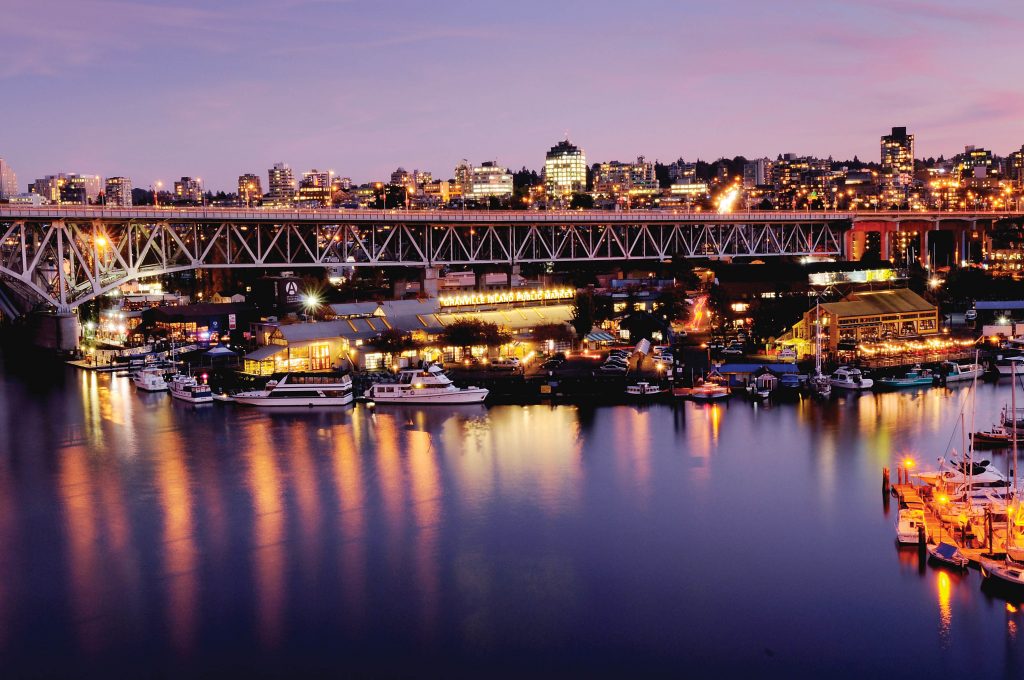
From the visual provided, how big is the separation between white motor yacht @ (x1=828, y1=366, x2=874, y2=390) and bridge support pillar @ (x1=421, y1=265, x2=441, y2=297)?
29.0 ft

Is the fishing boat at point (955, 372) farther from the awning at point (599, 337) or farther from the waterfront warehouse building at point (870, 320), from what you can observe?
the awning at point (599, 337)

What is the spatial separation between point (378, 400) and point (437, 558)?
6230 mm

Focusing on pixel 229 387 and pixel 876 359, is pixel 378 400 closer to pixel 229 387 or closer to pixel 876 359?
pixel 229 387

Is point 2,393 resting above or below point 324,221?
below

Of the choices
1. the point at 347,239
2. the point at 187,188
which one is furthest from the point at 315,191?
the point at 347,239

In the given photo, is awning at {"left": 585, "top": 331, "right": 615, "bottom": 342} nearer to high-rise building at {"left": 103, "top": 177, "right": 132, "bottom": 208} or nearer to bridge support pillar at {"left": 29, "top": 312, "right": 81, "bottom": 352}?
bridge support pillar at {"left": 29, "top": 312, "right": 81, "bottom": 352}

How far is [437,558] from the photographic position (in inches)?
325

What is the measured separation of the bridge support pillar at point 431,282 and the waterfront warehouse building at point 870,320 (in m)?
7.60

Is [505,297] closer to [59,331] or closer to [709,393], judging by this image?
[709,393]

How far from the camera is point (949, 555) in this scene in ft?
25.4

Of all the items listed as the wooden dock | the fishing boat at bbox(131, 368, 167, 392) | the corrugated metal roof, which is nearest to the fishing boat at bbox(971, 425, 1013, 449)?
the wooden dock

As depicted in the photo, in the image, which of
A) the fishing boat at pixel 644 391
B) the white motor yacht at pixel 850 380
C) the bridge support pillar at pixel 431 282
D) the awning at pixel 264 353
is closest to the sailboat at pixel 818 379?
the white motor yacht at pixel 850 380

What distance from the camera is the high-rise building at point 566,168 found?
76000mm

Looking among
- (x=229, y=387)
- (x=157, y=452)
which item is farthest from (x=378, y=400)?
(x=157, y=452)
